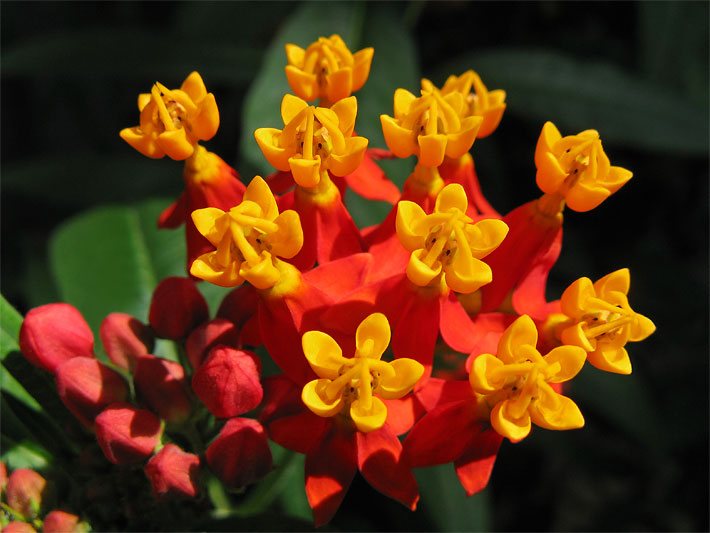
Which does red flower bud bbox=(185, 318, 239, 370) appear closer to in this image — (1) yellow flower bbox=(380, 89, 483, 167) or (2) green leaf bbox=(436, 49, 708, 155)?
(1) yellow flower bbox=(380, 89, 483, 167)

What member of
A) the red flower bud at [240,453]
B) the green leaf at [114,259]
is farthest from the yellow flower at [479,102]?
the green leaf at [114,259]

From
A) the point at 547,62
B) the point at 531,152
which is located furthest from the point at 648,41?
the point at 531,152

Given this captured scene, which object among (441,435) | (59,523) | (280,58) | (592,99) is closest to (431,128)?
(441,435)

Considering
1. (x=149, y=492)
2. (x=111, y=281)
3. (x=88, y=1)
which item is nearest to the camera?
(x=149, y=492)

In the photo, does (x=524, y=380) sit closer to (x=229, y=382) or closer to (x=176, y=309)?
(x=229, y=382)

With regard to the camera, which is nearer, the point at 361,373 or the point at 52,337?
the point at 361,373

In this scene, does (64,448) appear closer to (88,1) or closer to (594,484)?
(594,484)

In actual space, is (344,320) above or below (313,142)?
below
